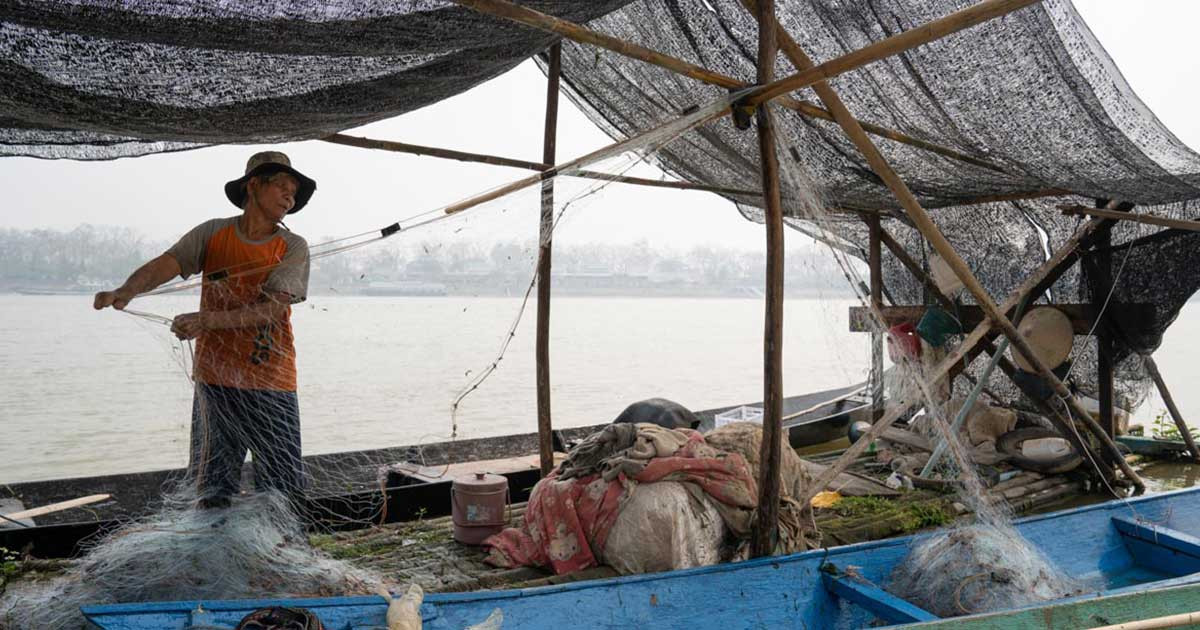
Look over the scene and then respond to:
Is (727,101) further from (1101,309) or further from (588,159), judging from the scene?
(1101,309)

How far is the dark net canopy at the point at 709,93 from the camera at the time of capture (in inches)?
94.6

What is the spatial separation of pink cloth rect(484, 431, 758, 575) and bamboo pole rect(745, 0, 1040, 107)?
4.56 feet

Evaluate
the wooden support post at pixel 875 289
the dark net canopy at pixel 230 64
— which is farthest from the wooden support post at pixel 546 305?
the wooden support post at pixel 875 289

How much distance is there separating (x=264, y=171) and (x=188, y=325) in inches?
24.2

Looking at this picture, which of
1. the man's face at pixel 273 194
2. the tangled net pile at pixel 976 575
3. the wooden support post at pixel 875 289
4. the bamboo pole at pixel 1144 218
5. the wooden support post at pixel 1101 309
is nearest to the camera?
the man's face at pixel 273 194

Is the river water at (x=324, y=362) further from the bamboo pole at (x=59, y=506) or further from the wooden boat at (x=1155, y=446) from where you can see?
the wooden boat at (x=1155, y=446)

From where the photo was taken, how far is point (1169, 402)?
→ 5719 millimetres

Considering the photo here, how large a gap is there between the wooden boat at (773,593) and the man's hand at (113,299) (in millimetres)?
955

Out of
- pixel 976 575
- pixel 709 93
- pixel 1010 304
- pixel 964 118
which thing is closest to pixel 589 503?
pixel 976 575

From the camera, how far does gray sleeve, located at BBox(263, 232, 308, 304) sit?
2.85 meters

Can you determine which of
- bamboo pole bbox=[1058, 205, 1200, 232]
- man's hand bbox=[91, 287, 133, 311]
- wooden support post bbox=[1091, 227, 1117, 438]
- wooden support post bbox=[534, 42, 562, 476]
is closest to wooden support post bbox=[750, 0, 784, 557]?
wooden support post bbox=[534, 42, 562, 476]

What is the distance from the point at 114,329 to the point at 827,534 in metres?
3.07

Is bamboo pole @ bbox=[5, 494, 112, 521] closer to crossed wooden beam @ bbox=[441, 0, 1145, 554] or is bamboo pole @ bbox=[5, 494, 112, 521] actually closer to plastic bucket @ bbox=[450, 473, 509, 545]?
plastic bucket @ bbox=[450, 473, 509, 545]

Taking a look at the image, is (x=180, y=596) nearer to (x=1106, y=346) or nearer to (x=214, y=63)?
(x=214, y=63)
